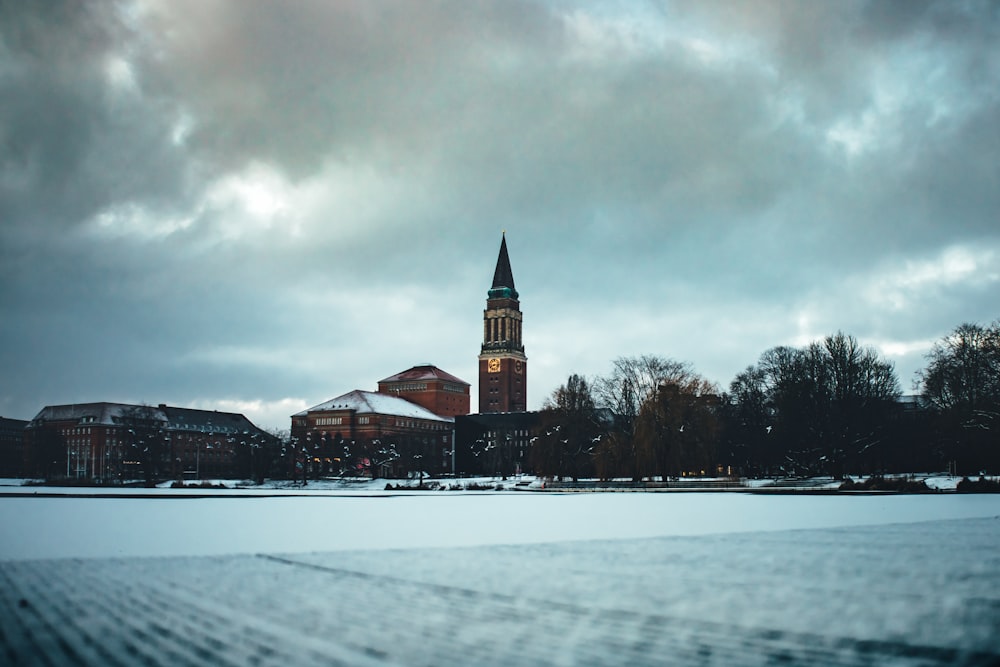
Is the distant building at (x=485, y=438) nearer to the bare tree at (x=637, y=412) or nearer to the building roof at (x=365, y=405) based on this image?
the building roof at (x=365, y=405)

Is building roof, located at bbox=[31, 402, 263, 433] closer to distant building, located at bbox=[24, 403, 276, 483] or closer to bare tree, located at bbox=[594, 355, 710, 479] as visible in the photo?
distant building, located at bbox=[24, 403, 276, 483]

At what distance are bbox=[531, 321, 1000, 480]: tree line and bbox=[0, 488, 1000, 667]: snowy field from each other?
50.2 meters

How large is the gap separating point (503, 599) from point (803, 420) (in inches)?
→ 2902

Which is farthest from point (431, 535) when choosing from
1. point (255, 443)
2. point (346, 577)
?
point (255, 443)

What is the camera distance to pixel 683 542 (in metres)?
16.2

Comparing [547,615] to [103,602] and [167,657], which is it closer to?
[167,657]

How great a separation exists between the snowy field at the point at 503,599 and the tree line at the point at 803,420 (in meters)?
50.2

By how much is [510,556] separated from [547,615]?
5.56 metres

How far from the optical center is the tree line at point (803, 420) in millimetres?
66688

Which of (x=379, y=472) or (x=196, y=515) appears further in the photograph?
(x=379, y=472)

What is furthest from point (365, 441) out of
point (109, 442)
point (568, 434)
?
point (568, 434)

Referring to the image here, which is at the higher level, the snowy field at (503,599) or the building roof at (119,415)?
the building roof at (119,415)

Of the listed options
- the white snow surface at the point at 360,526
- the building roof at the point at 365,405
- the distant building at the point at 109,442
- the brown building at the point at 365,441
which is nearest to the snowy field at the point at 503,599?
the white snow surface at the point at 360,526

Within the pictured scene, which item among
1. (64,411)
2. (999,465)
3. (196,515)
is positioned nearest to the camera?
(196,515)
